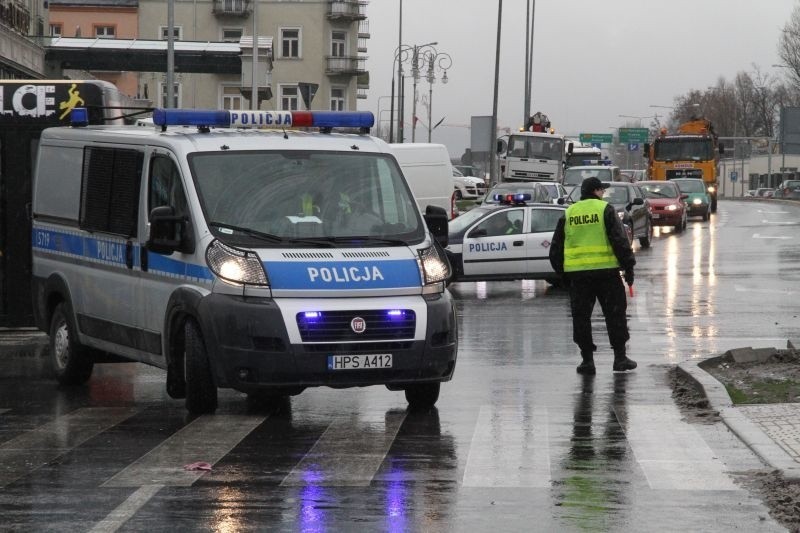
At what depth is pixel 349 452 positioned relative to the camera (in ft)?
32.3

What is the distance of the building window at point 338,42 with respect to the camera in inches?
3851

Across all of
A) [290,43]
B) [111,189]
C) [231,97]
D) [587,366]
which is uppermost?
[290,43]

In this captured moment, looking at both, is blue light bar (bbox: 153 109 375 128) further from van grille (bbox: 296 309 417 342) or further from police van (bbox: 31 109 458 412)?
van grille (bbox: 296 309 417 342)

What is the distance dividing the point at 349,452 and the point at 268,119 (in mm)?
3631

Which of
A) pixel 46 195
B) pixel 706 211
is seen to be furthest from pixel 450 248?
pixel 706 211

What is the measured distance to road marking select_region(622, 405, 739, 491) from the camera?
28.8ft

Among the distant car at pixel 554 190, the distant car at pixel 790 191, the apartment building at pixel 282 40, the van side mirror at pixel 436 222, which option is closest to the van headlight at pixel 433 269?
the van side mirror at pixel 436 222

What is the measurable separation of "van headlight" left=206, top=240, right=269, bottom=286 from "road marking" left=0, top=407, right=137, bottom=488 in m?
1.36

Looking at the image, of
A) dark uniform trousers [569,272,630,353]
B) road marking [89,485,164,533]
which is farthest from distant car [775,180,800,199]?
road marking [89,485,164,533]

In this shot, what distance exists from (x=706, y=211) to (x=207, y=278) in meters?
45.0

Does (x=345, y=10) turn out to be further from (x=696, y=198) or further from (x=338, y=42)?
(x=696, y=198)

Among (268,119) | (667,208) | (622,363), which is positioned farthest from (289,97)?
(268,119)

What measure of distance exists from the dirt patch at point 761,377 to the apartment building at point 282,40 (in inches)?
3183

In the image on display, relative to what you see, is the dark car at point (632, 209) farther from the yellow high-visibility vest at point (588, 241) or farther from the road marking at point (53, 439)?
the road marking at point (53, 439)
